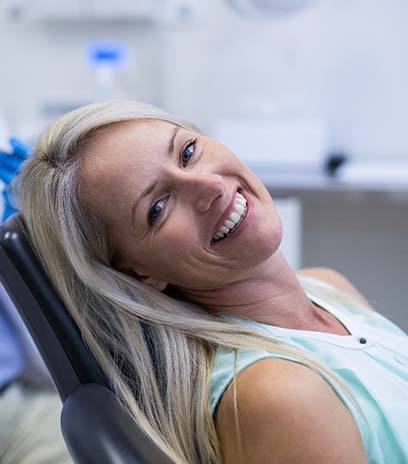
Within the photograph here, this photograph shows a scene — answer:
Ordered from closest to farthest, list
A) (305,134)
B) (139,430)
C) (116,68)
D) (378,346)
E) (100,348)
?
1. (139,430)
2. (100,348)
3. (378,346)
4. (305,134)
5. (116,68)

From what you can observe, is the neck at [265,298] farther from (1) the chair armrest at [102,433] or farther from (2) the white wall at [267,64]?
(2) the white wall at [267,64]

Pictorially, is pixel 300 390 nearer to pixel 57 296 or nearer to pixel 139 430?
pixel 139 430

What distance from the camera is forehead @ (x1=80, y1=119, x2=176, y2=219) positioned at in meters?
1.03

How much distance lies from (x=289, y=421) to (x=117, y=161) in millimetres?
→ 431

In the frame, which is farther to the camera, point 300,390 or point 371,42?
point 371,42

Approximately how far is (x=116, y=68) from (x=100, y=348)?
1.75 m

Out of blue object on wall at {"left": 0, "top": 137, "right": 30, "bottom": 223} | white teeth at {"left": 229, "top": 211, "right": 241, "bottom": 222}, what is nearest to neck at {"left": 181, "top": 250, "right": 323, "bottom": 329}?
white teeth at {"left": 229, "top": 211, "right": 241, "bottom": 222}

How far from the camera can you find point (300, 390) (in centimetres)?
88

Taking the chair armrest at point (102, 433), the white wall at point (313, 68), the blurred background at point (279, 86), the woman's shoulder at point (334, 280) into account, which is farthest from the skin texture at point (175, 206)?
the white wall at point (313, 68)

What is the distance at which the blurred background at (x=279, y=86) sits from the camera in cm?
238

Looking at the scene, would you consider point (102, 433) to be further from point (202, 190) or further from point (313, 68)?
point (313, 68)

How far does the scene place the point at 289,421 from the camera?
851 millimetres

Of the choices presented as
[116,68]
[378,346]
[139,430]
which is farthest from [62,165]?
[116,68]

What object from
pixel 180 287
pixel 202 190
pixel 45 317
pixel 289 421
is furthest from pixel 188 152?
pixel 289 421
